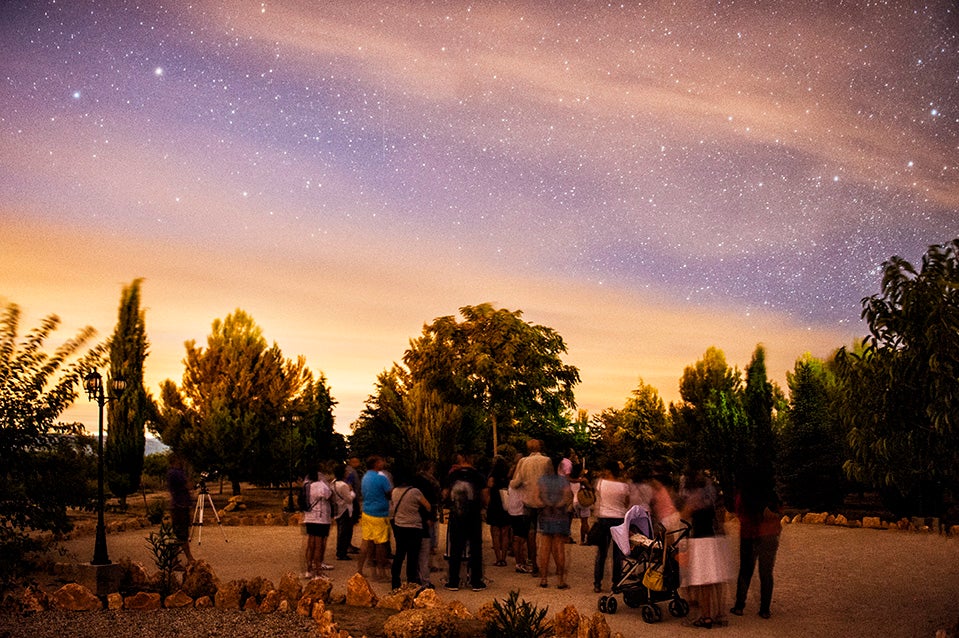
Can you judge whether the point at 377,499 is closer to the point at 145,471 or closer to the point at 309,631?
the point at 309,631

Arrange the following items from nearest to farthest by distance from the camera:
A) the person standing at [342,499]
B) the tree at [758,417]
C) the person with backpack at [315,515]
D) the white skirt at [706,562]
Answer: the white skirt at [706,562] < the person with backpack at [315,515] < the person standing at [342,499] < the tree at [758,417]

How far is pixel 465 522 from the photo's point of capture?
41.7 ft

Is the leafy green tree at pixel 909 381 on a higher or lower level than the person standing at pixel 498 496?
higher

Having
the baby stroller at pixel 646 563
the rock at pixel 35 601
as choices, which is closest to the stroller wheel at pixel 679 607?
the baby stroller at pixel 646 563

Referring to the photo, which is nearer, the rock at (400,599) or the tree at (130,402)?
the rock at (400,599)

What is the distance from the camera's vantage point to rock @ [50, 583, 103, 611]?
36.4 ft

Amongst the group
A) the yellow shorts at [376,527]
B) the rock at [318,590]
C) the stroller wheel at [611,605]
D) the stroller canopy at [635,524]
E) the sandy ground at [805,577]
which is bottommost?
the sandy ground at [805,577]

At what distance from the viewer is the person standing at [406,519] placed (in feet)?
39.4

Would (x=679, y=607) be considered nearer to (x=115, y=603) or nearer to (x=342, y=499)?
(x=342, y=499)

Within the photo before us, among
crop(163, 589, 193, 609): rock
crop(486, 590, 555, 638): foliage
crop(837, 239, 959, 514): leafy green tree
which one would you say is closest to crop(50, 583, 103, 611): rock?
crop(163, 589, 193, 609): rock

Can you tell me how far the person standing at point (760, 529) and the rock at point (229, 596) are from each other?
676 centimetres

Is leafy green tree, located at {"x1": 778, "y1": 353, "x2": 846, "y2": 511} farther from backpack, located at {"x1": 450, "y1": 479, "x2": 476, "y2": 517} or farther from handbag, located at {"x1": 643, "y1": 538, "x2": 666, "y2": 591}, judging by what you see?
handbag, located at {"x1": 643, "y1": 538, "x2": 666, "y2": 591}

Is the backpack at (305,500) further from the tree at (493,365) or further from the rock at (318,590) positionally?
the tree at (493,365)

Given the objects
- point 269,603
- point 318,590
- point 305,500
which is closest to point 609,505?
point 318,590
